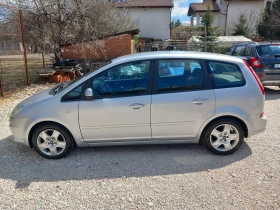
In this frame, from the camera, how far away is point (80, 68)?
33.5 feet

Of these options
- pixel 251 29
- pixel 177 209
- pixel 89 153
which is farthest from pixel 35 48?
pixel 251 29

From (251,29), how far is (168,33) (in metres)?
9.68

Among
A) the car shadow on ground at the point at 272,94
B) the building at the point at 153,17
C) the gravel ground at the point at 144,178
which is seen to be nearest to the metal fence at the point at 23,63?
the gravel ground at the point at 144,178

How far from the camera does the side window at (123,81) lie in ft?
10.9

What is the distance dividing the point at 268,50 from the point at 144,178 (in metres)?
6.35

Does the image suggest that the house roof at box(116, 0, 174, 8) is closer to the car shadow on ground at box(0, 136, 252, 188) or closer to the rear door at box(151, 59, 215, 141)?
the rear door at box(151, 59, 215, 141)

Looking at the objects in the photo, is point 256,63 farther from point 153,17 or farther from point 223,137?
point 153,17

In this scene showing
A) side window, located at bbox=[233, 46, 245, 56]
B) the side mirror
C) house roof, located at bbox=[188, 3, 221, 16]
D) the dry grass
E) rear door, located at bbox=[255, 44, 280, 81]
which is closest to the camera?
the side mirror

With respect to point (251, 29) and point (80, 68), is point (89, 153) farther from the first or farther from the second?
point (251, 29)

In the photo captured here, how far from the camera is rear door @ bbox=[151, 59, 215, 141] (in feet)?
10.7

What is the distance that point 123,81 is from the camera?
3.39 meters

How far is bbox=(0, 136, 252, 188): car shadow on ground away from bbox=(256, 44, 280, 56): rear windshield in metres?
4.47

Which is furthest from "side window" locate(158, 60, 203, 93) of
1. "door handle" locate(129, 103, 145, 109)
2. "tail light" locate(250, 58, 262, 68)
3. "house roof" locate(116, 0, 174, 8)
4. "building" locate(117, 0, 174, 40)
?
"house roof" locate(116, 0, 174, 8)

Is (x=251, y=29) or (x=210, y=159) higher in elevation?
(x=251, y=29)
